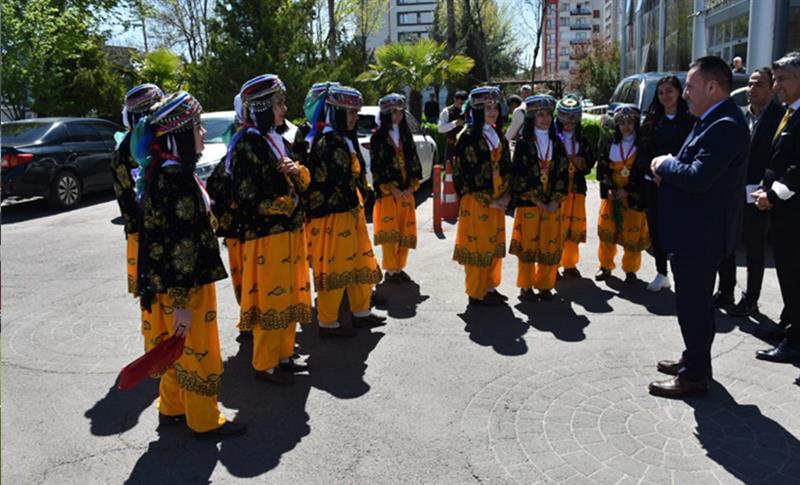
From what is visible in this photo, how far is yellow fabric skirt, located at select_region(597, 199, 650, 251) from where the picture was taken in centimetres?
683

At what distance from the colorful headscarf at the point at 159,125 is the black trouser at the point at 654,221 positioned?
14.7ft

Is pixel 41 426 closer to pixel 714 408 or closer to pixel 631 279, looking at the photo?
pixel 714 408

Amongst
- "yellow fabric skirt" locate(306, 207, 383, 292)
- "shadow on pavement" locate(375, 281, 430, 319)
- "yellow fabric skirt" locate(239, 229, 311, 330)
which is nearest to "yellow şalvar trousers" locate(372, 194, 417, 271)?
"shadow on pavement" locate(375, 281, 430, 319)

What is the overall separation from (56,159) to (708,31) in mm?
16572

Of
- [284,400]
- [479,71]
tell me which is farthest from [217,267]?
[479,71]

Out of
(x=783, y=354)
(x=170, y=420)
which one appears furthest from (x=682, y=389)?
(x=170, y=420)

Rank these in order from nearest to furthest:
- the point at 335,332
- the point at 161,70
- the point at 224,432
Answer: the point at 224,432 < the point at 335,332 < the point at 161,70

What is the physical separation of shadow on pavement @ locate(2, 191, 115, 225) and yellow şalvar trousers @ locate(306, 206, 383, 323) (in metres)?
8.36

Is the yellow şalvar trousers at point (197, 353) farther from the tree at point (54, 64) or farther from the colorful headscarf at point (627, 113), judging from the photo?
the tree at point (54, 64)

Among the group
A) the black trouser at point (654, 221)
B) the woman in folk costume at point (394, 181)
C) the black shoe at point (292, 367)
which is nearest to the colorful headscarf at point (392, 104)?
the woman in folk costume at point (394, 181)

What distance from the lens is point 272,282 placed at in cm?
452

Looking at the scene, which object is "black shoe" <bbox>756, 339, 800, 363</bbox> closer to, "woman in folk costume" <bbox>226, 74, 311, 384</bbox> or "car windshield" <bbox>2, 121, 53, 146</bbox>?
"woman in folk costume" <bbox>226, 74, 311, 384</bbox>

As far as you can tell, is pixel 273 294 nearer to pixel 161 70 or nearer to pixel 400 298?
pixel 400 298

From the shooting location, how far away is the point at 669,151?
6105mm
